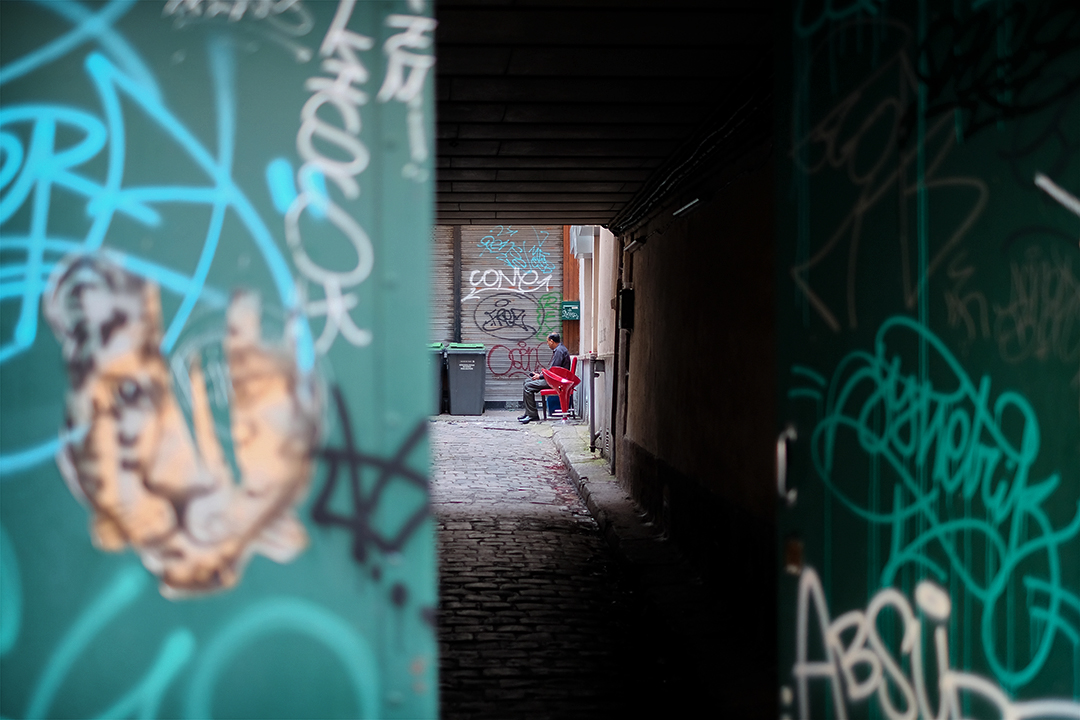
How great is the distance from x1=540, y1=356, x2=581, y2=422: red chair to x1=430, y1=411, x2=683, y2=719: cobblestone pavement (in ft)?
27.0

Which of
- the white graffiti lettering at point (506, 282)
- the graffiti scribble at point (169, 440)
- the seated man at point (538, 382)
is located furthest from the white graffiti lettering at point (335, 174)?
the white graffiti lettering at point (506, 282)

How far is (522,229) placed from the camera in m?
22.2

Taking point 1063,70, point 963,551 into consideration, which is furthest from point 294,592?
point 1063,70

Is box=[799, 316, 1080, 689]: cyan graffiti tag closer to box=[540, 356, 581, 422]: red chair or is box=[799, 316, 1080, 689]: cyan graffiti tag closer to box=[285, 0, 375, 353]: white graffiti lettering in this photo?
box=[285, 0, 375, 353]: white graffiti lettering

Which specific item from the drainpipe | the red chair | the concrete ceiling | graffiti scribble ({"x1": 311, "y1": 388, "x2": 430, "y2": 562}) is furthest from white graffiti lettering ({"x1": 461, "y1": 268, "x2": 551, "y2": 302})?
graffiti scribble ({"x1": 311, "y1": 388, "x2": 430, "y2": 562})

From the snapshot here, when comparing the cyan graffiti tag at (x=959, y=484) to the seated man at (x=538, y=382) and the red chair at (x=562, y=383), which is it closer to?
the seated man at (x=538, y=382)

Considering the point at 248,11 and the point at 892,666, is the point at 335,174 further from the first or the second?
the point at 892,666

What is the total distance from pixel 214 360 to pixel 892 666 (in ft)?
7.31

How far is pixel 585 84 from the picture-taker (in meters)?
5.86

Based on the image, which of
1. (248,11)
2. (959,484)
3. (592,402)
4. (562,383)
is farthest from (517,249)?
(248,11)

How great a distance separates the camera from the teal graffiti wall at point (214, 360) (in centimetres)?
217

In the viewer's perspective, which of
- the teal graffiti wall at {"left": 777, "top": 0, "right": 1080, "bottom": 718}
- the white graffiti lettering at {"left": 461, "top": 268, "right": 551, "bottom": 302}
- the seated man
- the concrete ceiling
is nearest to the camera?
the teal graffiti wall at {"left": 777, "top": 0, "right": 1080, "bottom": 718}

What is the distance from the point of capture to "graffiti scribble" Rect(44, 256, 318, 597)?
7.13 feet

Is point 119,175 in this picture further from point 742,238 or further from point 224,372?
point 742,238
